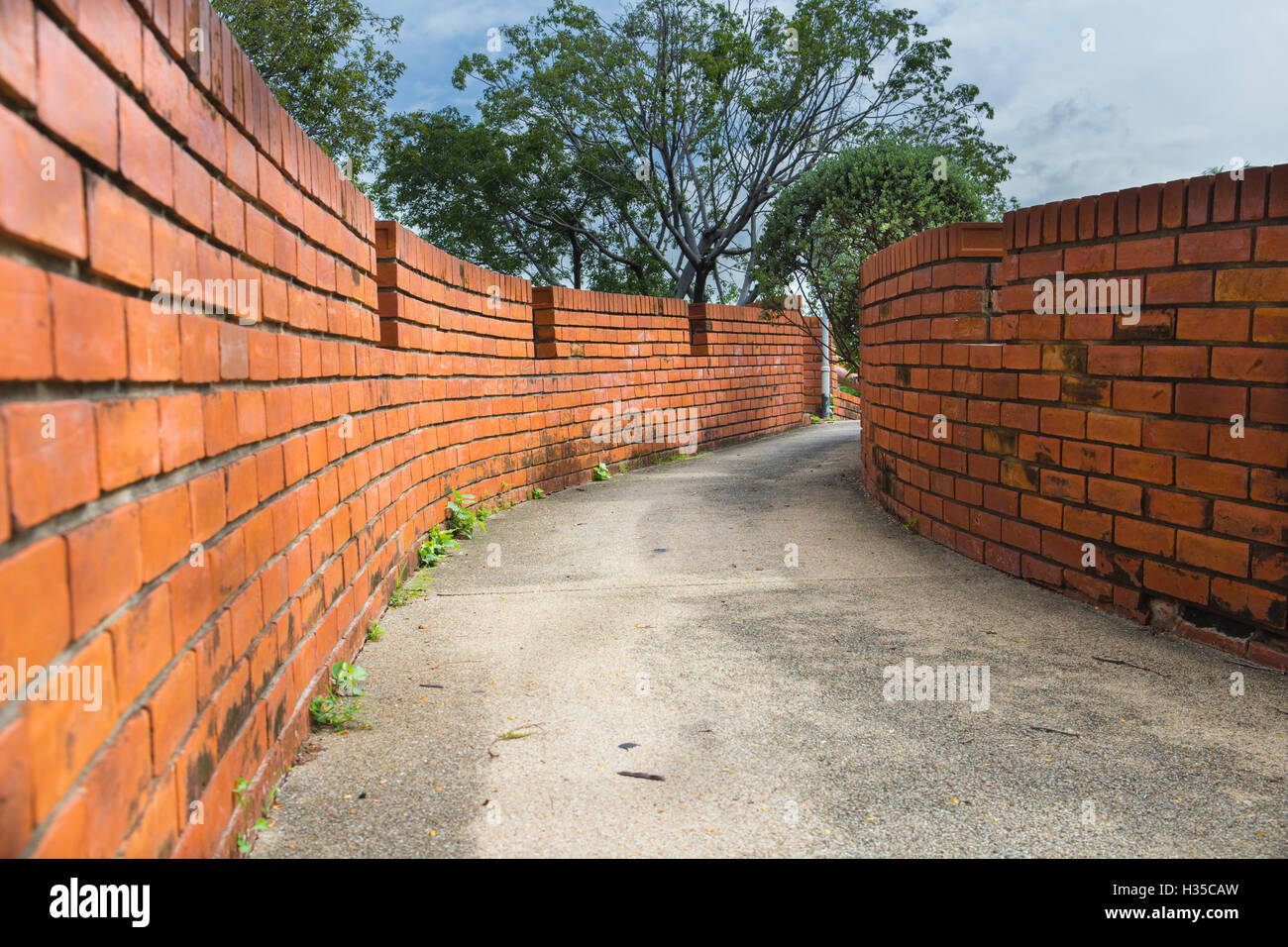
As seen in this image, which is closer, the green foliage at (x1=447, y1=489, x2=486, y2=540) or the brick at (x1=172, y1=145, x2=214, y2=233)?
the brick at (x1=172, y1=145, x2=214, y2=233)

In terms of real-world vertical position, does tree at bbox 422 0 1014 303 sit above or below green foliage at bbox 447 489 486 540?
above

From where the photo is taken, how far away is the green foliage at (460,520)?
5.59m

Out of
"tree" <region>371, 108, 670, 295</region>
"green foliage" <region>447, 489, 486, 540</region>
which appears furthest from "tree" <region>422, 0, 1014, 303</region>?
"green foliage" <region>447, 489, 486, 540</region>

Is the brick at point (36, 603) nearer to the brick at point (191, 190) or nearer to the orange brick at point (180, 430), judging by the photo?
the orange brick at point (180, 430)

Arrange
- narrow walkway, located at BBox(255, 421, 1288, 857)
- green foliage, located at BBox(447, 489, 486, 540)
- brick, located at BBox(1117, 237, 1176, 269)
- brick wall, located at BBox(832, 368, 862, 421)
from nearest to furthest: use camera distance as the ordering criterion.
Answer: narrow walkway, located at BBox(255, 421, 1288, 857), brick, located at BBox(1117, 237, 1176, 269), green foliage, located at BBox(447, 489, 486, 540), brick wall, located at BBox(832, 368, 862, 421)

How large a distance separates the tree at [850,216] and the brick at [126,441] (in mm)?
7408

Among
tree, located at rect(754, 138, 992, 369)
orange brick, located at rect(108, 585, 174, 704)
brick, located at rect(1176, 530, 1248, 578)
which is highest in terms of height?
tree, located at rect(754, 138, 992, 369)

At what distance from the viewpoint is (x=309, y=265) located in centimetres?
294

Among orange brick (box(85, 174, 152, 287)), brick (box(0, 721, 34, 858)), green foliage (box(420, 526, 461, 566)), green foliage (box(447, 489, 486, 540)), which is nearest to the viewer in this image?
brick (box(0, 721, 34, 858))

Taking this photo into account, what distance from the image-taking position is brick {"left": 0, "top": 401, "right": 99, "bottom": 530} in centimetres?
113

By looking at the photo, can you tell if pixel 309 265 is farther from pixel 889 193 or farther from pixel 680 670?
pixel 889 193

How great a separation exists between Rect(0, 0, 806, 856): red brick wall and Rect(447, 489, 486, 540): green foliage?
5.49ft

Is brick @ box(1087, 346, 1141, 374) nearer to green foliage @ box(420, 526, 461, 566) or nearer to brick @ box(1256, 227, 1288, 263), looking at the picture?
brick @ box(1256, 227, 1288, 263)

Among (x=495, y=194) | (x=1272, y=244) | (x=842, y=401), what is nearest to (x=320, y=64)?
(x=495, y=194)
